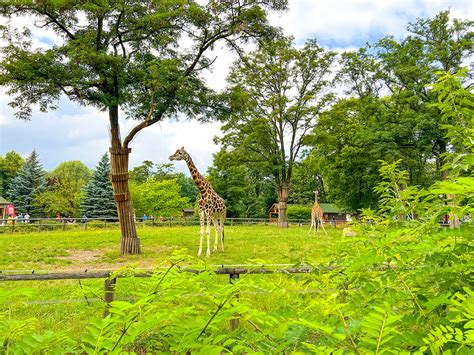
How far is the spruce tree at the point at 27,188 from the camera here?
171ft

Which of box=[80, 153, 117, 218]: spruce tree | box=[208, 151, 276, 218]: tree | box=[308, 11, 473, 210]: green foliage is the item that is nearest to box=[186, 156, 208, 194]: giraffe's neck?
box=[308, 11, 473, 210]: green foliage

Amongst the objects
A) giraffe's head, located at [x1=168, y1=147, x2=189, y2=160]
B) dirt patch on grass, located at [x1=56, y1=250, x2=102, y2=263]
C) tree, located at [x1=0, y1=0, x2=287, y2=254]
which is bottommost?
dirt patch on grass, located at [x1=56, y1=250, x2=102, y2=263]

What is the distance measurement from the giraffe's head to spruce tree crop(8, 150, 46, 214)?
148 feet

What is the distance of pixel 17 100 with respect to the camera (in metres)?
12.9

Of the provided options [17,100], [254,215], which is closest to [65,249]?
[17,100]

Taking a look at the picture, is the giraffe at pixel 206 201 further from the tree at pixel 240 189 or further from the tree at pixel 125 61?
the tree at pixel 240 189

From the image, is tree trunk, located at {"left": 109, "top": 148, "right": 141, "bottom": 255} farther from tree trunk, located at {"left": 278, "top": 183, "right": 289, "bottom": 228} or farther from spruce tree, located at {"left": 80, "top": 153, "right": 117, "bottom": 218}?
spruce tree, located at {"left": 80, "top": 153, "right": 117, "bottom": 218}

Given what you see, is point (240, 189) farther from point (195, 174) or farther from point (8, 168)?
point (8, 168)

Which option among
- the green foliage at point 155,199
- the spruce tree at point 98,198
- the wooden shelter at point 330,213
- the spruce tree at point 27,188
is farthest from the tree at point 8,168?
the wooden shelter at point 330,213

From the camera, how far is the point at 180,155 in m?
13.8

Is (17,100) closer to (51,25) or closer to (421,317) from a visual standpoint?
(51,25)

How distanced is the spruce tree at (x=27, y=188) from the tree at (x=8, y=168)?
10461 mm

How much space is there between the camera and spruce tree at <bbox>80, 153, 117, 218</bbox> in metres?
45.7

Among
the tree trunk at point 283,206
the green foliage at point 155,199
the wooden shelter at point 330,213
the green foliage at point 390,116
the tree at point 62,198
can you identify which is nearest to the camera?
the green foliage at point 390,116
